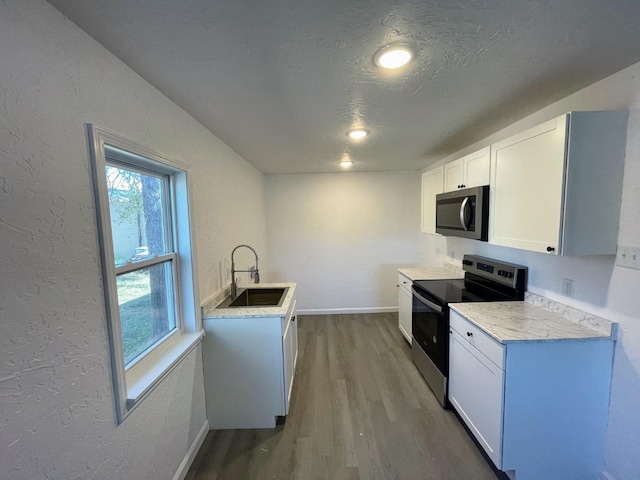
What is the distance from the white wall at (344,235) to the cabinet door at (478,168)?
1860 millimetres

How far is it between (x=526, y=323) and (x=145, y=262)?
2335 mm

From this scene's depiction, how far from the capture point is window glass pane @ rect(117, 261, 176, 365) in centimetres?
140

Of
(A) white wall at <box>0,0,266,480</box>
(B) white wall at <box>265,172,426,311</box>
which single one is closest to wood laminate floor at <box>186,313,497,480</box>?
(A) white wall at <box>0,0,266,480</box>

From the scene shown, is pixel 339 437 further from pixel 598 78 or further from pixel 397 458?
pixel 598 78

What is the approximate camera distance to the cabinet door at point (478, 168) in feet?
6.97

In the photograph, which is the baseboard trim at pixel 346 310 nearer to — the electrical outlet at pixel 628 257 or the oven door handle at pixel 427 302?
the oven door handle at pixel 427 302

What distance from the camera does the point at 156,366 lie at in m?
1.49

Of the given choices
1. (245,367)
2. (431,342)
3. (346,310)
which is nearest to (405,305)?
(431,342)

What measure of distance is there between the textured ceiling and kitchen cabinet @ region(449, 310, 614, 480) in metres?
1.44

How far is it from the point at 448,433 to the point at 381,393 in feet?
2.01

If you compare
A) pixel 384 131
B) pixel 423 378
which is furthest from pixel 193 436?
pixel 384 131

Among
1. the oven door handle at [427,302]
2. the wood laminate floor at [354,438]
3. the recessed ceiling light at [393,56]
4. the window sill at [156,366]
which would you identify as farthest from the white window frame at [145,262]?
the oven door handle at [427,302]

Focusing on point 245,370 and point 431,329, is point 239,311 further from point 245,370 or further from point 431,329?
point 431,329

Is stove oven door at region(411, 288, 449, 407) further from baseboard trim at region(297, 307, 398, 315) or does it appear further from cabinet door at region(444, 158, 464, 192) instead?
baseboard trim at region(297, 307, 398, 315)
